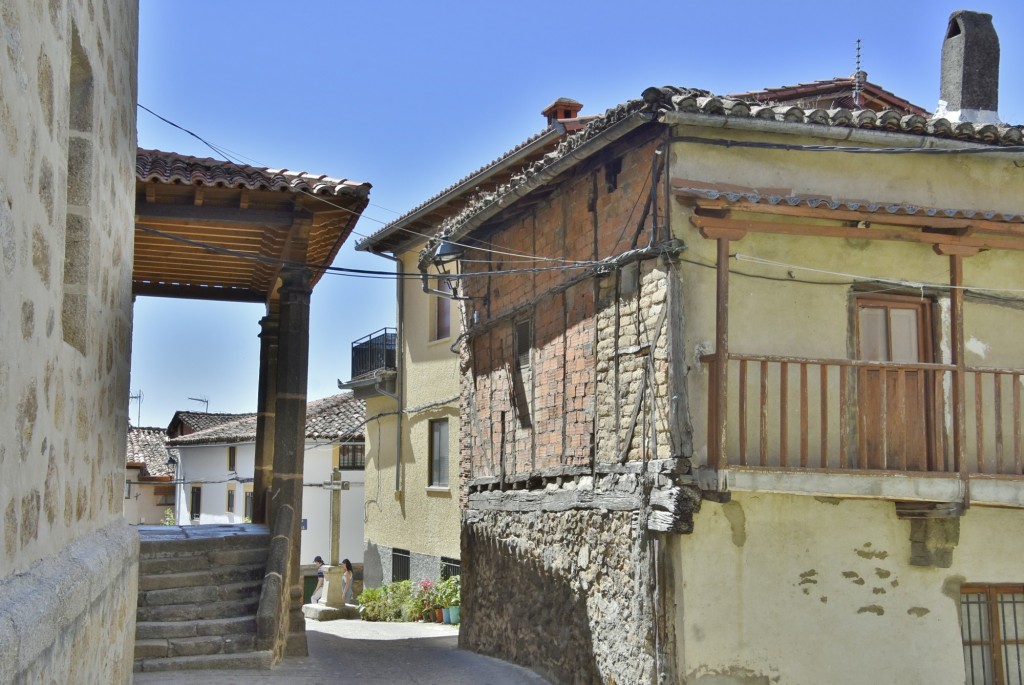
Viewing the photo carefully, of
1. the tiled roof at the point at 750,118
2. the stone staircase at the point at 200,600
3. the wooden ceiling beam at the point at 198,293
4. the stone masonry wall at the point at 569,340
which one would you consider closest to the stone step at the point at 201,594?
the stone staircase at the point at 200,600

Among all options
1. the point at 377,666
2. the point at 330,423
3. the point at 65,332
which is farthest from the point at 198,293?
the point at 330,423

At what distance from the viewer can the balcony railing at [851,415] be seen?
911 cm

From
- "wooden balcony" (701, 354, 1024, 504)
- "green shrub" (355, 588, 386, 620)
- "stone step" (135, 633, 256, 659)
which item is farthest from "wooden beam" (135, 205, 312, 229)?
"green shrub" (355, 588, 386, 620)

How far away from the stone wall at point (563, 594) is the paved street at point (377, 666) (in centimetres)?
39

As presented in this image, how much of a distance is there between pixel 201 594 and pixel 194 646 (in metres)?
0.85

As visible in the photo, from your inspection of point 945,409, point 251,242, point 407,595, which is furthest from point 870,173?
point 407,595

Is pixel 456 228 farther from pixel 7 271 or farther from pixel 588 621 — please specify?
pixel 7 271

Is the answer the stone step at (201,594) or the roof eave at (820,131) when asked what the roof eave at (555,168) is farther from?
the stone step at (201,594)

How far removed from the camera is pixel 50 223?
323 cm

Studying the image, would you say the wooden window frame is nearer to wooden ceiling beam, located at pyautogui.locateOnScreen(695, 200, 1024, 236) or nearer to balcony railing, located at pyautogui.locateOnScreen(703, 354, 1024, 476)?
balcony railing, located at pyautogui.locateOnScreen(703, 354, 1024, 476)

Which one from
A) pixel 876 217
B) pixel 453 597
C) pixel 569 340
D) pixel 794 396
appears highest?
pixel 876 217

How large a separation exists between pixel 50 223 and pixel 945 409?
836cm

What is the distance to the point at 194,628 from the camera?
9719mm

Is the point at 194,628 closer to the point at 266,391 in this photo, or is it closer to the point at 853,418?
the point at 266,391
